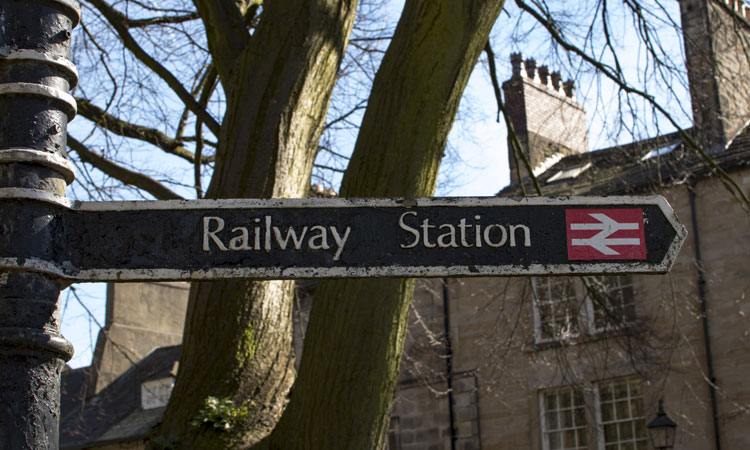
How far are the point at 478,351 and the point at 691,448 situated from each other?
16.4 feet

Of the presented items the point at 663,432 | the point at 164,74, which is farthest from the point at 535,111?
the point at 164,74

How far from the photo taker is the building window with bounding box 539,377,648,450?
17.8 m

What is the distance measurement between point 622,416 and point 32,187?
55.2ft

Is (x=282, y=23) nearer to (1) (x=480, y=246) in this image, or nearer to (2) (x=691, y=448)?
(1) (x=480, y=246)

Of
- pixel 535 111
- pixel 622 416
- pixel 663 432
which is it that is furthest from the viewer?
pixel 535 111

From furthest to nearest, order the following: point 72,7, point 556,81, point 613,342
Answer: point 556,81 → point 613,342 → point 72,7

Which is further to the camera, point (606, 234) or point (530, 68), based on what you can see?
point (530, 68)

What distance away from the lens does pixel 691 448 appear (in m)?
16.8

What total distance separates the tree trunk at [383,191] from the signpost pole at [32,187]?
2.52 metres

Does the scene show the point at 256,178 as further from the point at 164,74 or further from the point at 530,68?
the point at 530,68

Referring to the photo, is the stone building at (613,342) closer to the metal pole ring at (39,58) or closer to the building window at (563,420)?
the building window at (563,420)

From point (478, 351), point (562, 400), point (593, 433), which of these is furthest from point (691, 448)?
point (478, 351)

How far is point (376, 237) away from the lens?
258cm

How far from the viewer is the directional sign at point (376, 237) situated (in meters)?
2.53
